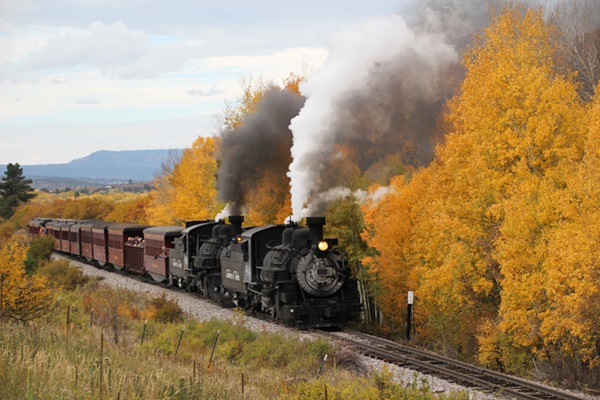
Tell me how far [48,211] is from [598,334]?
10521 cm

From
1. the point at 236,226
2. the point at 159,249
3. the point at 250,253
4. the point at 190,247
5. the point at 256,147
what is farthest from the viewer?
the point at 159,249

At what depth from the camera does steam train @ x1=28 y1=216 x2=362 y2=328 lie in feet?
87.9

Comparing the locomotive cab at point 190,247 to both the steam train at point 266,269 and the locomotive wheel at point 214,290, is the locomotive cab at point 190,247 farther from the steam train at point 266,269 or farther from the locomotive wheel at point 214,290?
the locomotive wheel at point 214,290

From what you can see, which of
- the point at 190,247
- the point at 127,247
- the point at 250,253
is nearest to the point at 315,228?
the point at 250,253

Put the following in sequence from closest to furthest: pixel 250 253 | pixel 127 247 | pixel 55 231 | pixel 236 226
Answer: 1. pixel 250 253
2. pixel 236 226
3. pixel 127 247
4. pixel 55 231

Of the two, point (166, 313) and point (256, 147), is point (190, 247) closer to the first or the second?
point (166, 313)

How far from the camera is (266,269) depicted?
27.4 metres

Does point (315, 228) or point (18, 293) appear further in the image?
point (315, 228)

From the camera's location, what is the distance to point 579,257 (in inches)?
779

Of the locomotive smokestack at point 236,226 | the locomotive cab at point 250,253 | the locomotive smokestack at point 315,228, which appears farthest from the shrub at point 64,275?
the locomotive smokestack at point 315,228

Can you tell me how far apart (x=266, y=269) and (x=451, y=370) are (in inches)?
364

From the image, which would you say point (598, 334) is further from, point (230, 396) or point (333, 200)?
point (333, 200)

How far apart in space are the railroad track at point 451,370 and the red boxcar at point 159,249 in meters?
17.2

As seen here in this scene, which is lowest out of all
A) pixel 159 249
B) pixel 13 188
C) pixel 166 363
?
pixel 166 363
